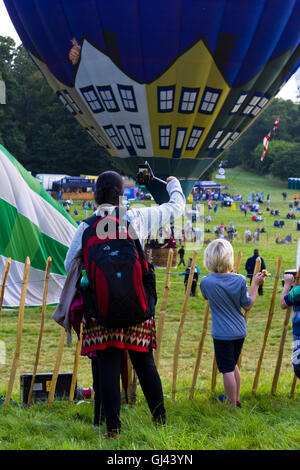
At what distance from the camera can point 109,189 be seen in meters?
3.19

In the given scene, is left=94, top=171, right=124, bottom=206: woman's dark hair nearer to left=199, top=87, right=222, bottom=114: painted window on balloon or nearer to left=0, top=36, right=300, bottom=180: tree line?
left=199, top=87, right=222, bottom=114: painted window on balloon

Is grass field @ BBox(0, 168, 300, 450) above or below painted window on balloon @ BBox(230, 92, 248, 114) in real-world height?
below

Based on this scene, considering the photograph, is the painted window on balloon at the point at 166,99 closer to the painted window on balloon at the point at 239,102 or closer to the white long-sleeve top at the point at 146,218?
the painted window on balloon at the point at 239,102

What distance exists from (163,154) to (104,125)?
184cm

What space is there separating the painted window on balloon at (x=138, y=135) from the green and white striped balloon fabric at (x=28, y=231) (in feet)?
15.0

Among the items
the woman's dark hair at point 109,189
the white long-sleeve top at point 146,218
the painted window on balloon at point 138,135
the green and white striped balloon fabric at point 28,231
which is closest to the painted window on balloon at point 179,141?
the painted window on balloon at point 138,135

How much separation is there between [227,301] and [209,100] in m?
11.2

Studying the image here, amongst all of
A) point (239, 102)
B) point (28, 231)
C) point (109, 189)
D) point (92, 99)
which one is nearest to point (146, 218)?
point (109, 189)

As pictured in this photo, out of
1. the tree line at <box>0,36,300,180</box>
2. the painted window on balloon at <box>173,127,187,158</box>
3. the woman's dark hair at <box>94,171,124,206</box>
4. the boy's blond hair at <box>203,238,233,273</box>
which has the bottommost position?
the boy's blond hair at <box>203,238,233,273</box>

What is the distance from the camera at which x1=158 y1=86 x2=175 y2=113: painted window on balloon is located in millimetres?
13680

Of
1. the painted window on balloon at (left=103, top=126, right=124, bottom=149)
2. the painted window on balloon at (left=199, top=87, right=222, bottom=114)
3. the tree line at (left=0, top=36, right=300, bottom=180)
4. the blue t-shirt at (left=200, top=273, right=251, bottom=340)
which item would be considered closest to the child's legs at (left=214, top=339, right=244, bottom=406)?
the blue t-shirt at (left=200, top=273, right=251, bottom=340)

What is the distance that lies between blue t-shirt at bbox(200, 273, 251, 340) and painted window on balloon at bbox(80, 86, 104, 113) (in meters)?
11.4

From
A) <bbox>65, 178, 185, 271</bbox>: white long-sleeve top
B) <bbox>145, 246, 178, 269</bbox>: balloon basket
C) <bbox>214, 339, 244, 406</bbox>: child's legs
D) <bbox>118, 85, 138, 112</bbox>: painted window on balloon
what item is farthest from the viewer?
<bbox>145, 246, 178, 269</bbox>: balloon basket

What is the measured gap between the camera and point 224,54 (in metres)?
13.1
